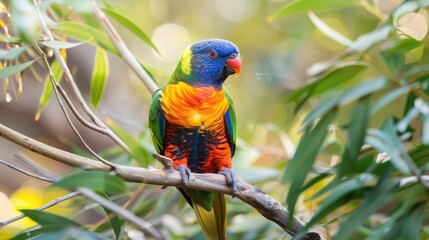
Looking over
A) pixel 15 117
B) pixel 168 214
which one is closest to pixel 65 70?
pixel 168 214

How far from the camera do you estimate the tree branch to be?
4.45 feet

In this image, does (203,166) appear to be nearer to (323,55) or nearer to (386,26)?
(386,26)

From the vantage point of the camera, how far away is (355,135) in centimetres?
133

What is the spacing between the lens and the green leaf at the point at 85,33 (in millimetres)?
2006

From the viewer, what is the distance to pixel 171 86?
78.5 inches

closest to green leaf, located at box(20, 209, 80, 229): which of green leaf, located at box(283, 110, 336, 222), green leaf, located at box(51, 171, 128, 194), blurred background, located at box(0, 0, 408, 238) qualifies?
green leaf, located at box(51, 171, 128, 194)

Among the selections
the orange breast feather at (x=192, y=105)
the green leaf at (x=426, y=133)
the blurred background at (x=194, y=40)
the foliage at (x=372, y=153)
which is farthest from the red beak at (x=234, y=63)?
the blurred background at (x=194, y=40)

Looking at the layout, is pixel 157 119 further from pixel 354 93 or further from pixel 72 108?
pixel 354 93

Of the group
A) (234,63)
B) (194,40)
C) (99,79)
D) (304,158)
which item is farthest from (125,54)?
(194,40)

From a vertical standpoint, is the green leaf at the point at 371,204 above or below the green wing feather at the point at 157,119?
below

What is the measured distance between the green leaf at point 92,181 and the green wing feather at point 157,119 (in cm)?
58

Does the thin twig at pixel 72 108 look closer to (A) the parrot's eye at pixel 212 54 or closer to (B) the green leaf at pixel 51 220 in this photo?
(B) the green leaf at pixel 51 220

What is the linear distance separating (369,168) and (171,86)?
823 millimetres

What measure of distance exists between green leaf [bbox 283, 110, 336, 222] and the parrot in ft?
1.97
